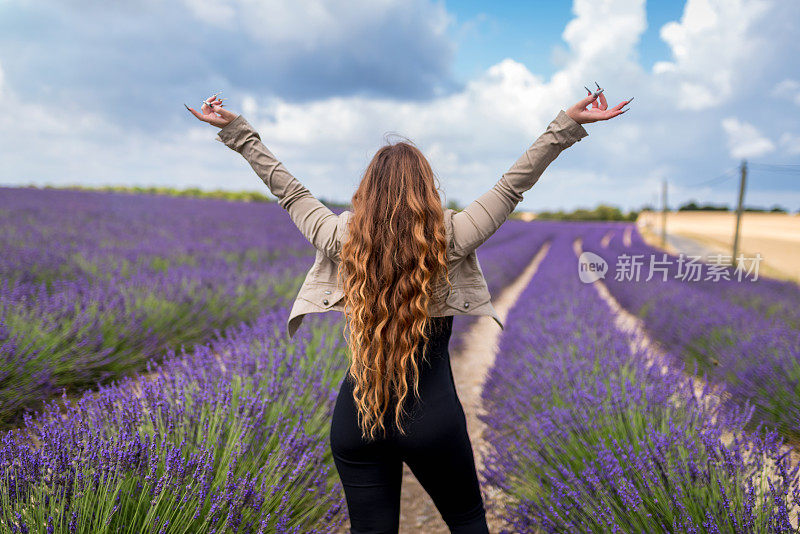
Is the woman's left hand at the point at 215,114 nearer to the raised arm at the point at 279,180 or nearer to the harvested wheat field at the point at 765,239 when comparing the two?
the raised arm at the point at 279,180

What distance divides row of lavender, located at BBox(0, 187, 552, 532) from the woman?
0.35 m

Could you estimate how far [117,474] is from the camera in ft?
4.26

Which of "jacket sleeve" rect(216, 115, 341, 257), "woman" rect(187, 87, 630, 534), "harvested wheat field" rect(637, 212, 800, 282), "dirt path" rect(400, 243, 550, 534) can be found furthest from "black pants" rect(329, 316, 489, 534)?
"harvested wheat field" rect(637, 212, 800, 282)

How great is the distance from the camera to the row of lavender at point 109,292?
266 cm

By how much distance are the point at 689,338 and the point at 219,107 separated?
456 cm

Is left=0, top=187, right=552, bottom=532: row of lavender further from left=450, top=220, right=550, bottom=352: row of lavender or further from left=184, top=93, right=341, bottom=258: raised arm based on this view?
left=450, top=220, right=550, bottom=352: row of lavender

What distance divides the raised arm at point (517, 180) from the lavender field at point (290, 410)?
951 millimetres

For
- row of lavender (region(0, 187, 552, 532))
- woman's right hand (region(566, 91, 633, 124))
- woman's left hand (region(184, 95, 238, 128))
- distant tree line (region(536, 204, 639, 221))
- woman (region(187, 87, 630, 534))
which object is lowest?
row of lavender (region(0, 187, 552, 532))

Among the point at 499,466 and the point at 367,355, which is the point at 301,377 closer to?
the point at 499,466

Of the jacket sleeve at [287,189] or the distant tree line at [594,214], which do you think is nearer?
the jacket sleeve at [287,189]

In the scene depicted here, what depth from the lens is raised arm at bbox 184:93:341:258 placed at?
1257mm

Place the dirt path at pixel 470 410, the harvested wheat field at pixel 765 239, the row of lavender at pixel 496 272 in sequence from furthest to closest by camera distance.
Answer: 1. the harvested wheat field at pixel 765 239
2. the row of lavender at pixel 496 272
3. the dirt path at pixel 470 410

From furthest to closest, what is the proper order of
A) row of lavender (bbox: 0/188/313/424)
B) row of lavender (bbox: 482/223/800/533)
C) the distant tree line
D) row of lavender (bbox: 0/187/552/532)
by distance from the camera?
the distant tree line, row of lavender (bbox: 0/188/313/424), row of lavender (bbox: 482/223/800/533), row of lavender (bbox: 0/187/552/532)

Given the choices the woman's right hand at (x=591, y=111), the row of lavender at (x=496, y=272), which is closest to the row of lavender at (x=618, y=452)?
the woman's right hand at (x=591, y=111)
